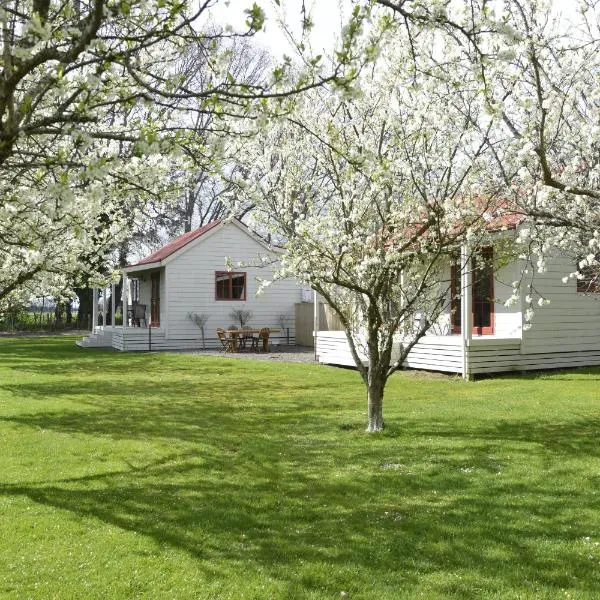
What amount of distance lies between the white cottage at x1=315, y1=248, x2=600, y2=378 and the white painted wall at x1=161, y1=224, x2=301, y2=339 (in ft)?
34.2

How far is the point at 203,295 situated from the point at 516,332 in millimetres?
13585

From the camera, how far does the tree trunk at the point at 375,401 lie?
809 cm

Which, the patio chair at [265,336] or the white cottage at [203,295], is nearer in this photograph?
the patio chair at [265,336]

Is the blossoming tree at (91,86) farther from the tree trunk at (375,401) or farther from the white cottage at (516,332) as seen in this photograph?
the white cottage at (516,332)

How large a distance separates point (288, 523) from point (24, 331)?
3663cm

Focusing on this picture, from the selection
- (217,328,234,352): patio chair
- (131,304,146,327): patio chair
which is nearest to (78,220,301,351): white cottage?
(131,304,146,327): patio chair

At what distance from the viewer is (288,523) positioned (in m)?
5.02

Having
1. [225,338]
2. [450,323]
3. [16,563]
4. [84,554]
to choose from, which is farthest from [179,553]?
[225,338]

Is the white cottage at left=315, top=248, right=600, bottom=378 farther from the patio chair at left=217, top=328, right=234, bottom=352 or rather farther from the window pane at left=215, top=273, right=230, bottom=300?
the window pane at left=215, top=273, right=230, bottom=300

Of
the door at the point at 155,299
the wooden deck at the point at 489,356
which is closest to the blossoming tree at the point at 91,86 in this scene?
the wooden deck at the point at 489,356

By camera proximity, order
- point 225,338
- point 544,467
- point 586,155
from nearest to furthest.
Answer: point 544,467
point 586,155
point 225,338

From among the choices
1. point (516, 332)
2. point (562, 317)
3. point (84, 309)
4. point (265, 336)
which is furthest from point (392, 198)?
point (84, 309)

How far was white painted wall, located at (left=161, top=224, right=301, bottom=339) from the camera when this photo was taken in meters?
24.0

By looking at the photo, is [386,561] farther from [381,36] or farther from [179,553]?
[381,36]
